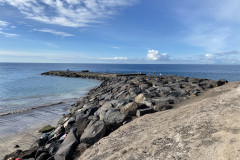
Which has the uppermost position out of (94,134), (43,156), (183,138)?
(183,138)

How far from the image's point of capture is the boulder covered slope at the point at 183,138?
332cm

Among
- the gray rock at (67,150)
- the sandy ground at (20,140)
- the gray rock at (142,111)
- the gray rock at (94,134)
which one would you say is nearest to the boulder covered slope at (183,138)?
the gray rock at (94,134)

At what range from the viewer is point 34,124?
11398mm

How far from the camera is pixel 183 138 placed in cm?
389

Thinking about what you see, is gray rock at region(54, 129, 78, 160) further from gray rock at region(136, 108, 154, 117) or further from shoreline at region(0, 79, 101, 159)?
shoreline at region(0, 79, 101, 159)

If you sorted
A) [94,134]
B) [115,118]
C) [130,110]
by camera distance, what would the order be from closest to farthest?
[94,134]
[115,118]
[130,110]

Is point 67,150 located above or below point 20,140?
above

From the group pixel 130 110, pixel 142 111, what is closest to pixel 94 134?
pixel 130 110

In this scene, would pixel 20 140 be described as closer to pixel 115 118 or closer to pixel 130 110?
pixel 115 118

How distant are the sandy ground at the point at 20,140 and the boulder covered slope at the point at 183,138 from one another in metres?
4.81

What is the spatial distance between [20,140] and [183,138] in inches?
326

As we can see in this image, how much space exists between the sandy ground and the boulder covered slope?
4.81 metres

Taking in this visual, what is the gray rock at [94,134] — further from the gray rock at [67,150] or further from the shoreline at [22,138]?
the shoreline at [22,138]

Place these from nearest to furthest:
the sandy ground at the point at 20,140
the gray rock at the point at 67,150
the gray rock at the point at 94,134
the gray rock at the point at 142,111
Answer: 1. the gray rock at the point at 67,150
2. the gray rock at the point at 94,134
3. the gray rock at the point at 142,111
4. the sandy ground at the point at 20,140
